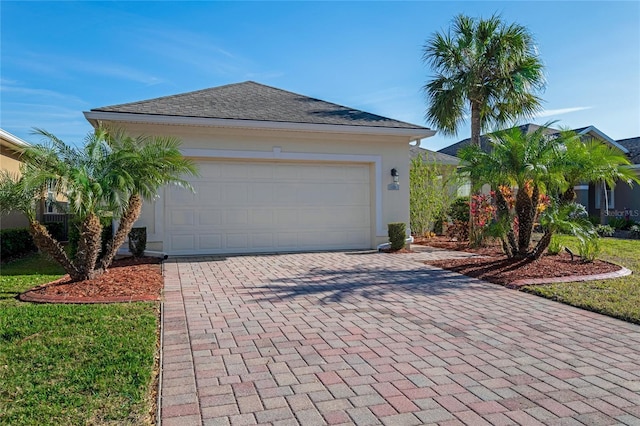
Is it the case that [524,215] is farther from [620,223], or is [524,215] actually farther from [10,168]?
[10,168]

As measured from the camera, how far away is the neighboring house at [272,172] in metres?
10.8

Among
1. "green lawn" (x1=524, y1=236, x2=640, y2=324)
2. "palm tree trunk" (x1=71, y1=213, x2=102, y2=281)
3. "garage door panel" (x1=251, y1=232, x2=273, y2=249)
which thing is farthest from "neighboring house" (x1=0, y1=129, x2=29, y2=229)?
"green lawn" (x1=524, y1=236, x2=640, y2=324)

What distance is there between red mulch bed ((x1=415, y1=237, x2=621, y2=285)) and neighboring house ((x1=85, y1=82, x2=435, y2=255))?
323 centimetres

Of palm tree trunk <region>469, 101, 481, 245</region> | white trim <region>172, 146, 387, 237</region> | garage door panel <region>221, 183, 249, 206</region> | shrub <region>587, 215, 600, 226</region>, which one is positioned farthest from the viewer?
shrub <region>587, 215, 600, 226</region>

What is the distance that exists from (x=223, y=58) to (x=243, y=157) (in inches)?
128

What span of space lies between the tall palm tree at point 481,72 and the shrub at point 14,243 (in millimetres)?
11992

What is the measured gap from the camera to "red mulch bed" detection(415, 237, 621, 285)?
25.7ft

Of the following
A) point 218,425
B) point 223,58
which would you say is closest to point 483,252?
point 223,58

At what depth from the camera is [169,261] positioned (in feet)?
32.7

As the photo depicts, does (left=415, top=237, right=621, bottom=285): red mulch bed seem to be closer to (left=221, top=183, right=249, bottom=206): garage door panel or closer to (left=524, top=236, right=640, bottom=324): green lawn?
(left=524, top=236, right=640, bottom=324): green lawn

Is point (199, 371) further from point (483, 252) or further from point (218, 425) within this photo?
point (483, 252)

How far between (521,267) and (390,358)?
551cm

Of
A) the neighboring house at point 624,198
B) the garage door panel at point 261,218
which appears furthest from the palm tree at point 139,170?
the neighboring house at point 624,198

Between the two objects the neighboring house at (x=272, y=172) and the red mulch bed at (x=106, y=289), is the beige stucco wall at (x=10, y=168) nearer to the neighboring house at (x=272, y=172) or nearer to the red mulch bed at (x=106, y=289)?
the neighboring house at (x=272, y=172)
